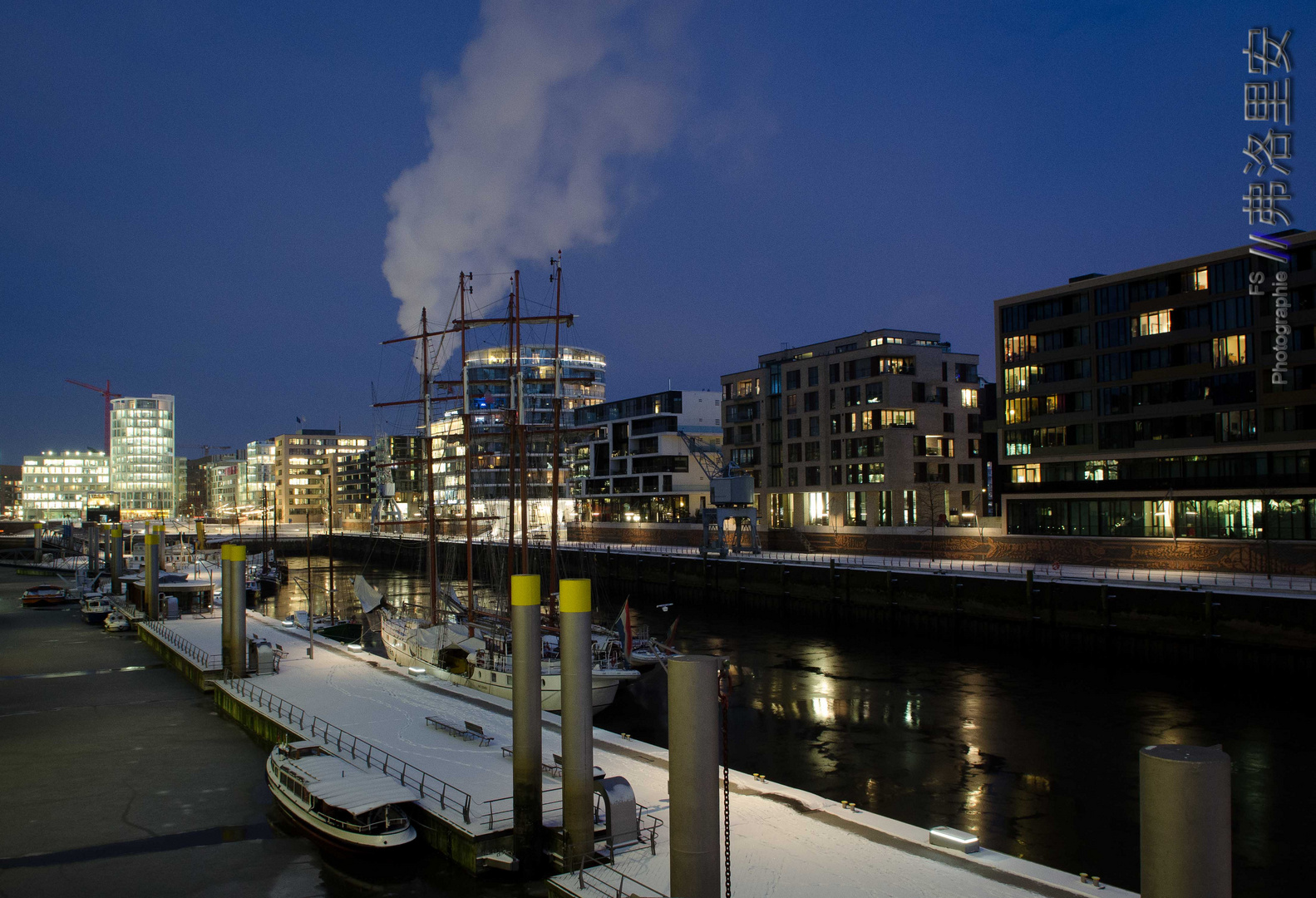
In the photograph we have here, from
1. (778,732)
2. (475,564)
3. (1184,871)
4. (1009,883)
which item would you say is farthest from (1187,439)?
(475,564)

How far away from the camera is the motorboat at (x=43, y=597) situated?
72250 mm

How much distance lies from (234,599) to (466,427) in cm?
2161

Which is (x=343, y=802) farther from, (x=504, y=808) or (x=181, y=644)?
(x=181, y=644)

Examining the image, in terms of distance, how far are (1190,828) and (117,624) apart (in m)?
62.9

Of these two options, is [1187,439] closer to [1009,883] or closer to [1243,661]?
[1243,661]

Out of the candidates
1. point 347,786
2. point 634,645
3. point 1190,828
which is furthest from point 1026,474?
point 1190,828

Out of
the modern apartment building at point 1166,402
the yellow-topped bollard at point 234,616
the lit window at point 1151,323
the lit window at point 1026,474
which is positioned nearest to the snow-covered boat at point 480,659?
the yellow-topped bollard at point 234,616

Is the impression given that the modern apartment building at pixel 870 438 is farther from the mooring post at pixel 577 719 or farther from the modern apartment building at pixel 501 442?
the mooring post at pixel 577 719

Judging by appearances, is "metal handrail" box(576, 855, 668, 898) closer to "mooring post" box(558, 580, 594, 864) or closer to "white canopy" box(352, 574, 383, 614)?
"mooring post" box(558, 580, 594, 864)

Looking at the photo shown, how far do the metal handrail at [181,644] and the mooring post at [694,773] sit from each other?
101 ft

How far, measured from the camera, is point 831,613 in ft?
213

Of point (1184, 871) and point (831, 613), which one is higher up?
point (1184, 871)

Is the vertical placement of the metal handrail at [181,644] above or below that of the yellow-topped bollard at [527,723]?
below

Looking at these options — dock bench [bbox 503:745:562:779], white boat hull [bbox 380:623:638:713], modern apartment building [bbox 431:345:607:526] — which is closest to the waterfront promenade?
white boat hull [bbox 380:623:638:713]
